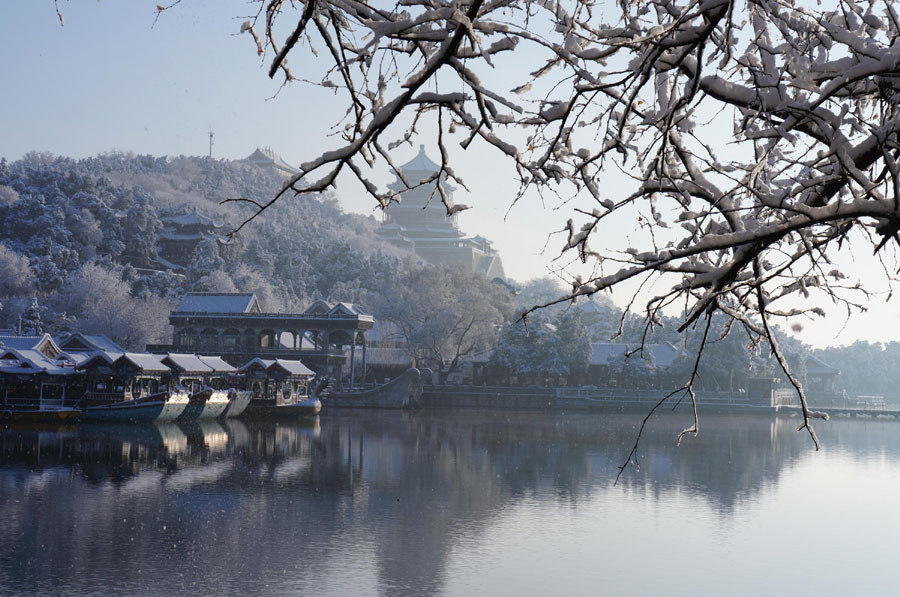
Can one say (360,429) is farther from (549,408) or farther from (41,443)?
(549,408)

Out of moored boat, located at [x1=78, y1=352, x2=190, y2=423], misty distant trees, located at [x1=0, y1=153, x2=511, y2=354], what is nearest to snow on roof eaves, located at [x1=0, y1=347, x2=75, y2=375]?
moored boat, located at [x1=78, y1=352, x2=190, y2=423]

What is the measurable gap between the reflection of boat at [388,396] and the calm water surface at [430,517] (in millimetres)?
13067

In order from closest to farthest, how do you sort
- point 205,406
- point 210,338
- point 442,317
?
point 205,406 < point 210,338 < point 442,317

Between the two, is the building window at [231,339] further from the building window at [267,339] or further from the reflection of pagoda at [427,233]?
the reflection of pagoda at [427,233]

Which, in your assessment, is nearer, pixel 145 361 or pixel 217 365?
pixel 145 361

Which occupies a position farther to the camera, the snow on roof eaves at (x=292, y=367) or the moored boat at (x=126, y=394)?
the snow on roof eaves at (x=292, y=367)

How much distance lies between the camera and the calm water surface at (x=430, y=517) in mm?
12141

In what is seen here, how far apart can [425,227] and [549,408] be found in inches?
2019

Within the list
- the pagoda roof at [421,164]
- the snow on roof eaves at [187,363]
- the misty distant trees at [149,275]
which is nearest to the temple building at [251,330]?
the misty distant trees at [149,275]

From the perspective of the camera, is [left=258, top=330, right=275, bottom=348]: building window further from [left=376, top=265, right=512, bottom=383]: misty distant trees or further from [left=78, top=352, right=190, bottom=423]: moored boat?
[left=78, top=352, right=190, bottom=423]: moored boat

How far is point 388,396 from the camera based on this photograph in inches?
1655

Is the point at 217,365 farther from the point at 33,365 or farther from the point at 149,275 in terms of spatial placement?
the point at 149,275

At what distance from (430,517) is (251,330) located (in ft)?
101

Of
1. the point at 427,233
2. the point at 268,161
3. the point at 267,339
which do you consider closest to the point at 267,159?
the point at 268,161
